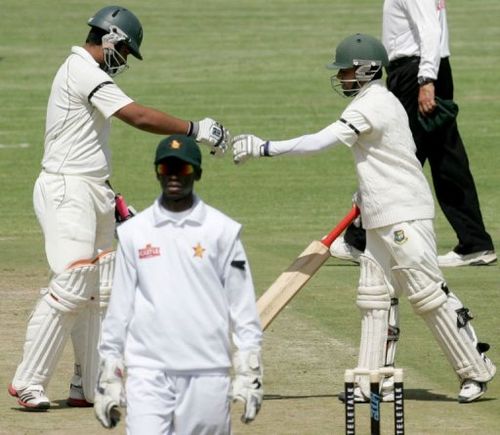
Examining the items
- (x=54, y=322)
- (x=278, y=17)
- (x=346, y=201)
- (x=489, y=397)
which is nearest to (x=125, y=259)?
(x=54, y=322)

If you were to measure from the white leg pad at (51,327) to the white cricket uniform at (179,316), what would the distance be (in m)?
2.55

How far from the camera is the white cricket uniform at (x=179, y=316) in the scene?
772 centimetres

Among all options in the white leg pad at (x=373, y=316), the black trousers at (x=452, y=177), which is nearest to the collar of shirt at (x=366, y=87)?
the white leg pad at (x=373, y=316)

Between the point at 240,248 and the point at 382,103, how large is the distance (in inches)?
111

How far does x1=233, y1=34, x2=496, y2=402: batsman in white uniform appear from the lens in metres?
10.4

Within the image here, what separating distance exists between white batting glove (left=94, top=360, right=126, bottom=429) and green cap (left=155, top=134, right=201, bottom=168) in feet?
2.81

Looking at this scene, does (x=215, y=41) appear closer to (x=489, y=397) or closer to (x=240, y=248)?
(x=489, y=397)

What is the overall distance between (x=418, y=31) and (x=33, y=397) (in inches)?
207

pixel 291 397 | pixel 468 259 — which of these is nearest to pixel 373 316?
pixel 291 397

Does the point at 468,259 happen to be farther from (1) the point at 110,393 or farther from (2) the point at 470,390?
(1) the point at 110,393

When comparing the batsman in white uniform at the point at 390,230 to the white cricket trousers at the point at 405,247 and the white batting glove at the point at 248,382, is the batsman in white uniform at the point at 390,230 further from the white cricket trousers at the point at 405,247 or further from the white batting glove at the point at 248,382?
the white batting glove at the point at 248,382

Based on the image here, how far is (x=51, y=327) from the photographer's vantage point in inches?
408

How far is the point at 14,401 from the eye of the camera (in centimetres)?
1061

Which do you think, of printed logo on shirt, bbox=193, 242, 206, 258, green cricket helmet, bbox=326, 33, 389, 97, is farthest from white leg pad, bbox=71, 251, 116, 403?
printed logo on shirt, bbox=193, 242, 206, 258
